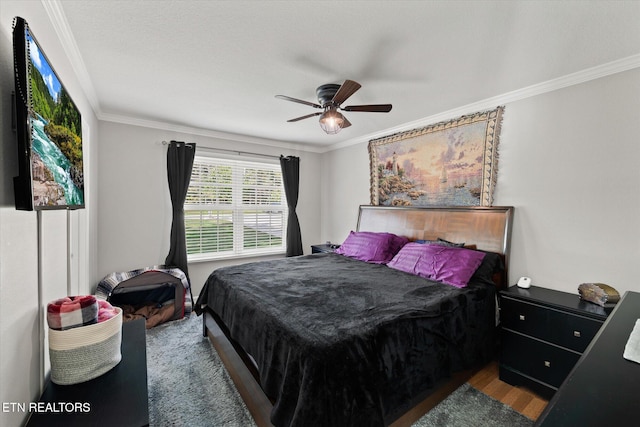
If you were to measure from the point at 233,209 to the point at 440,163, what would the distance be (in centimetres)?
319

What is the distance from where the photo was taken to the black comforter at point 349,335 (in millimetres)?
1315

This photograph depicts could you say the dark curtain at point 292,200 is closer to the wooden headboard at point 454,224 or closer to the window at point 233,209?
the window at point 233,209

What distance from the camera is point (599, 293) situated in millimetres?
1960

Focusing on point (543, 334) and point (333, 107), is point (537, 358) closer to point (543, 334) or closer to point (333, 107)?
point (543, 334)

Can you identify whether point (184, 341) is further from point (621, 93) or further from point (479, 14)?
point (621, 93)

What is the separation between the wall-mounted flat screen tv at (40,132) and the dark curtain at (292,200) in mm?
3325

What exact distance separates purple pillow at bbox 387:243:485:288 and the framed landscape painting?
2.29 ft

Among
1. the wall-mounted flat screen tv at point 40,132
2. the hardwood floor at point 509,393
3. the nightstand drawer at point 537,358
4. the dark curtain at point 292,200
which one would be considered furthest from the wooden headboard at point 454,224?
the wall-mounted flat screen tv at point 40,132

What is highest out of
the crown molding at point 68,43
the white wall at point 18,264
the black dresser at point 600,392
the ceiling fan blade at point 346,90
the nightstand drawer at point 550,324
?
the crown molding at point 68,43

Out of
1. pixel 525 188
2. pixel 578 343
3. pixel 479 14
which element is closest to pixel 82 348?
pixel 479 14

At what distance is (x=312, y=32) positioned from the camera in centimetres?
174

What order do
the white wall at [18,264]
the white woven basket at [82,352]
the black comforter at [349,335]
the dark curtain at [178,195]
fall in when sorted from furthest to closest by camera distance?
the dark curtain at [178,195]
the black comforter at [349,335]
the white woven basket at [82,352]
the white wall at [18,264]

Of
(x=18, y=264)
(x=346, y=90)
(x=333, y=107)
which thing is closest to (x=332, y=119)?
(x=333, y=107)

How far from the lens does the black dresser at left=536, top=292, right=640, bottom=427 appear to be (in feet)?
2.35
